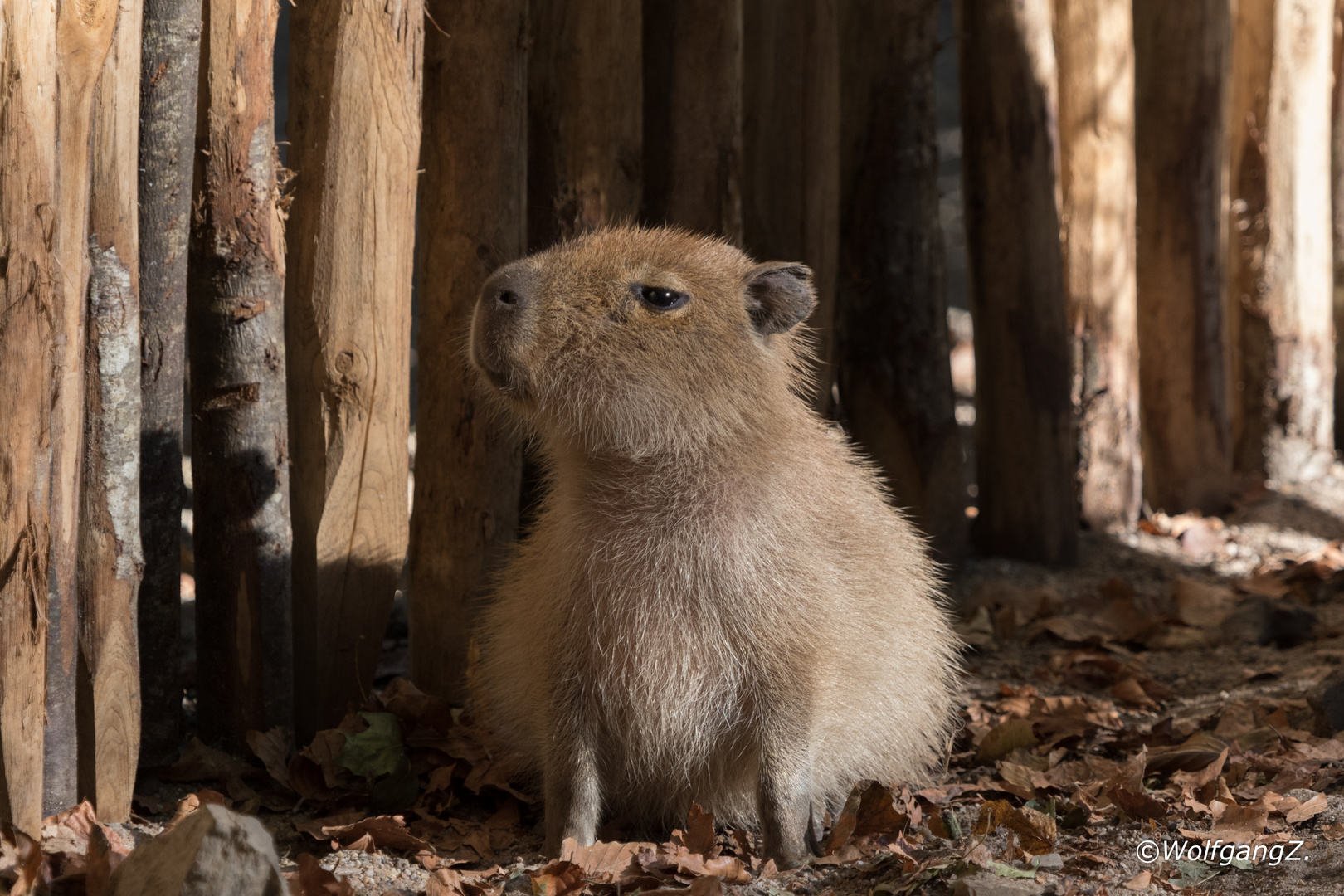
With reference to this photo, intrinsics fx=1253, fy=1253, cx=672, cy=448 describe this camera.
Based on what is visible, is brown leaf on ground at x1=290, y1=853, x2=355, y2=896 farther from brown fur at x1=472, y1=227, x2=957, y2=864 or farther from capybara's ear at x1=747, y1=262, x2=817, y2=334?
capybara's ear at x1=747, y1=262, x2=817, y2=334

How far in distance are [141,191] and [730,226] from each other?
172cm

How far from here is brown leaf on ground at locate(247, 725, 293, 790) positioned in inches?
119

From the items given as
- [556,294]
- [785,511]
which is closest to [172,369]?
[556,294]

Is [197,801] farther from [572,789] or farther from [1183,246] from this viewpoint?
[1183,246]

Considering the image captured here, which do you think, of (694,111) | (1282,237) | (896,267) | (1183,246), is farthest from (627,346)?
(1282,237)

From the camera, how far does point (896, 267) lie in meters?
4.45

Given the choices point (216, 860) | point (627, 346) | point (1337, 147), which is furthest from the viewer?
point (1337, 147)

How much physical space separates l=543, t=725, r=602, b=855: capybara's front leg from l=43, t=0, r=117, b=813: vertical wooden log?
0.99 metres

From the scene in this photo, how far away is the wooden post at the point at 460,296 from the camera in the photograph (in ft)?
10.6

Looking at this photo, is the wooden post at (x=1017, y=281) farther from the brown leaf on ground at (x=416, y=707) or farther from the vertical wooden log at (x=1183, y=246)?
the brown leaf on ground at (x=416, y=707)

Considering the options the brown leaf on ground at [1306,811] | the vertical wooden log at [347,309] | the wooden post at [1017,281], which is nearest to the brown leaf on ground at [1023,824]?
the brown leaf on ground at [1306,811]

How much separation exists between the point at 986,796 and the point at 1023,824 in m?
0.45

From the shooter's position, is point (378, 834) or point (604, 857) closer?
point (604, 857)

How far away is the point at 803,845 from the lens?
2.62 metres
